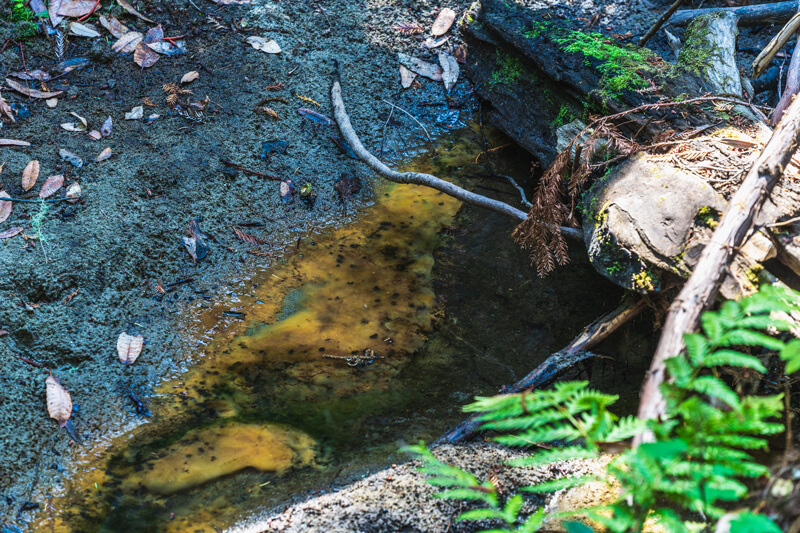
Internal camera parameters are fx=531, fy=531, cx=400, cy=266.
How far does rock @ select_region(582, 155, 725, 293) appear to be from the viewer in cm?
266

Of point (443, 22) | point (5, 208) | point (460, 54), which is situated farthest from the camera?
point (443, 22)

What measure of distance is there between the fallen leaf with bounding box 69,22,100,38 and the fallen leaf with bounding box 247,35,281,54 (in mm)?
1245

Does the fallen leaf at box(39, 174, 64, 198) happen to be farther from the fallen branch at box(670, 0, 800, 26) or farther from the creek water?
the fallen branch at box(670, 0, 800, 26)

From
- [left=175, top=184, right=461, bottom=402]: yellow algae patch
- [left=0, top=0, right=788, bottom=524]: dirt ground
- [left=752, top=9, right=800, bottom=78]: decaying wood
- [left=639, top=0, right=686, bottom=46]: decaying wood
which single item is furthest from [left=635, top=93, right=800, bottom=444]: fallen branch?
[left=0, top=0, right=788, bottom=524]: dirt ground

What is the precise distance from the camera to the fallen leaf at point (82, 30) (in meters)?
4.37

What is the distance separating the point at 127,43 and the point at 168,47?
0.32m

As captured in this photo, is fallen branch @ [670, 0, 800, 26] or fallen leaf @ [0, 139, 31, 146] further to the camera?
fallen branch @ [670, 0, 800, 26]

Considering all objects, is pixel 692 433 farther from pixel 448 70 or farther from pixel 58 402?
pixel 448 70

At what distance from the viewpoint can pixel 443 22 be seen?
17.5ft

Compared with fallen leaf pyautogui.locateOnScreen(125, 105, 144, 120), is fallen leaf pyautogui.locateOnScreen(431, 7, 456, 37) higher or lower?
higher

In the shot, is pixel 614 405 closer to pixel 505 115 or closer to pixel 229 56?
pixel 505 115

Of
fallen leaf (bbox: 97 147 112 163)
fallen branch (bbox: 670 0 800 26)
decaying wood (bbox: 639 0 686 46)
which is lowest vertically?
fallen leaf (bbox: 97 147 112 163)

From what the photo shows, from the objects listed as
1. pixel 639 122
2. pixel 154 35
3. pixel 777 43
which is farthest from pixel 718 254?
pixel 154 35

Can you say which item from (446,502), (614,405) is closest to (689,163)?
(614,405)
